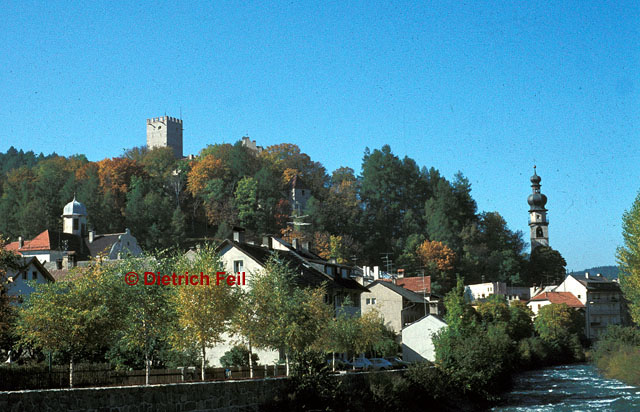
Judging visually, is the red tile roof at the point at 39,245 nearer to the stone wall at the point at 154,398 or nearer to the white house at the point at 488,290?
the white house at the point at 488,290

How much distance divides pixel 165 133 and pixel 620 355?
12696 centimetres

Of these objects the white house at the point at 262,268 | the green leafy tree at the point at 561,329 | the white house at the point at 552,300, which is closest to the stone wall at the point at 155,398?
the white house at the point at 262,268

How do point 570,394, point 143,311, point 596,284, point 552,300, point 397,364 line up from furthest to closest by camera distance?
point 596,284 → point 552,300 → point 397,364 → point 570,394 → point 143,311

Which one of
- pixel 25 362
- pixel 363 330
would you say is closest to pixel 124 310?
pixel 25 362

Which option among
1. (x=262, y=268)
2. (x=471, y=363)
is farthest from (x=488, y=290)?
(x=262, y=268)

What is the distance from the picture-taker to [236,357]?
44.6 meters

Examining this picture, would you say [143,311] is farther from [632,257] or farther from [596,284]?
[596,284]

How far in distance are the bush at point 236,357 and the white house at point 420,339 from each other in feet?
67.8

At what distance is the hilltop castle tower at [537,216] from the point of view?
157 m

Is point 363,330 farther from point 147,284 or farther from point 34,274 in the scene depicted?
point 34,274

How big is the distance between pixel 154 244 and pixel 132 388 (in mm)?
87820

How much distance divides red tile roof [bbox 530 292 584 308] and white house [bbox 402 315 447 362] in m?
50.9

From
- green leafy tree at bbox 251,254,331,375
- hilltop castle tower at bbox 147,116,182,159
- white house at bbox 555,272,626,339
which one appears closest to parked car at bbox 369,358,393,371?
green leafy tree at bbox 251,254,331,375

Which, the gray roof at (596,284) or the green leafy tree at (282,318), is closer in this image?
the green leafy tree at (282,318)
